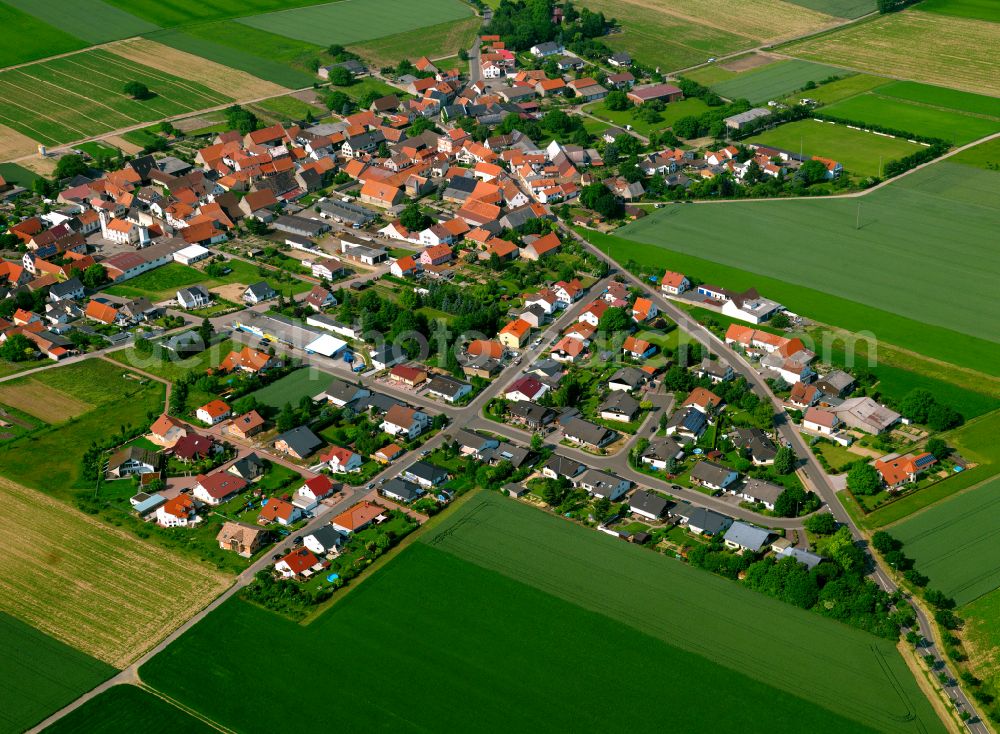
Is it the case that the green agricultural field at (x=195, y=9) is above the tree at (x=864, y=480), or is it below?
above

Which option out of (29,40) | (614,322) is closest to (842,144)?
(614,322)

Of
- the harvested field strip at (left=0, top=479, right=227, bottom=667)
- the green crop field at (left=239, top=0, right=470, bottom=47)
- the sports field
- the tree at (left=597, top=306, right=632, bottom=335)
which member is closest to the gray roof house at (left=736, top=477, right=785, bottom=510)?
the tree at (left=597, top=306, right=632, bottom=335)

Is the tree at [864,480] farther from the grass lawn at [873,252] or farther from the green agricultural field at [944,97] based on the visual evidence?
the green agricultural field at [944,97]

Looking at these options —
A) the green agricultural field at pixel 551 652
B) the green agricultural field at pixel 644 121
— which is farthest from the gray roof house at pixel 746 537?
the green agricultural field at pixel 644 121

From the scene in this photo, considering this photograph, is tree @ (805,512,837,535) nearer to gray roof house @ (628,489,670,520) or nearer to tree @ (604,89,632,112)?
gray roof house @ (628,489,670,520)

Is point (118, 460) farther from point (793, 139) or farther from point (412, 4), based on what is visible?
point (412, 4)

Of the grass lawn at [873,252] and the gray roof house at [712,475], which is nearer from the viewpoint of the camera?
the gray roof house at [712,475]
